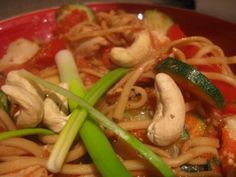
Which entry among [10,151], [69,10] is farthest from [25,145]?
[69,10]

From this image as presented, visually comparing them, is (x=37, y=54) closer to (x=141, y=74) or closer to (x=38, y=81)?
(x=38, y=81)

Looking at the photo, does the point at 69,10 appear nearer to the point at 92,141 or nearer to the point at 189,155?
the point at 92,141

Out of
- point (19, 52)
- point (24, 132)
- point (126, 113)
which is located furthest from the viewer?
point (19, 52)

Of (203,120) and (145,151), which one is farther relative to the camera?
(203,120)

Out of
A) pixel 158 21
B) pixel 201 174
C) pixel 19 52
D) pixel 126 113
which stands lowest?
pixel 201 174

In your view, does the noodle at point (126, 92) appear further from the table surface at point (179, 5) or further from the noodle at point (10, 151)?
the table surface at point (179, 5)

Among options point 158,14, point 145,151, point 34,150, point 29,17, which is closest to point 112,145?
point 145,151
